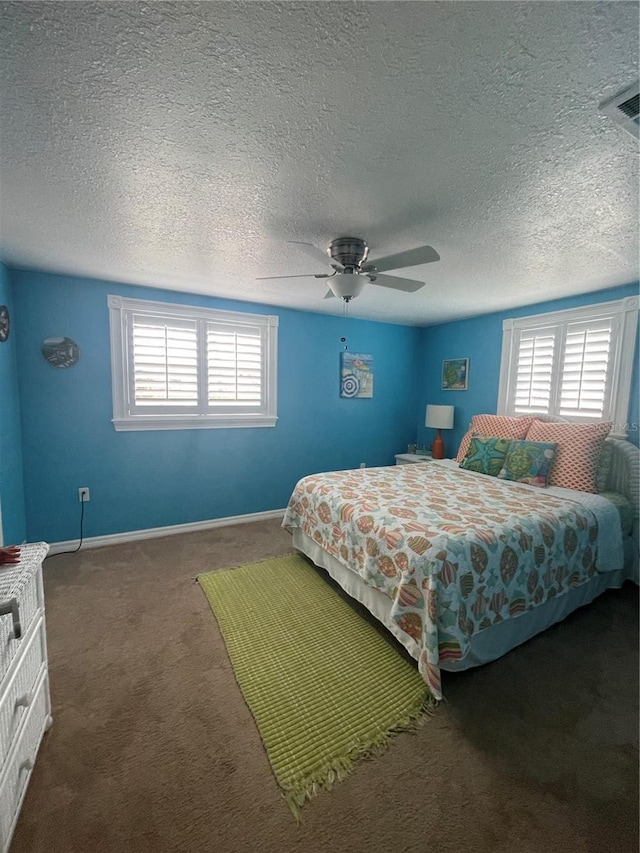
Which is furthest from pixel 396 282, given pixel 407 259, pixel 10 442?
pixel 10 442

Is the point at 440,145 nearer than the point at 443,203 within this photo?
Yes

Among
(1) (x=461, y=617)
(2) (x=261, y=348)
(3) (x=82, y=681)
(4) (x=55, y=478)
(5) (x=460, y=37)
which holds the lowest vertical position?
(3) (x=82, y=681)

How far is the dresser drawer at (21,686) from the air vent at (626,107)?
260cm

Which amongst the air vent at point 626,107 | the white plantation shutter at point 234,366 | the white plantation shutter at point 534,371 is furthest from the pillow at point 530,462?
the white plantation shutter at point 234,366

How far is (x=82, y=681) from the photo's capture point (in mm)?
1650

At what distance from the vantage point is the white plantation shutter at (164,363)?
3123 mm

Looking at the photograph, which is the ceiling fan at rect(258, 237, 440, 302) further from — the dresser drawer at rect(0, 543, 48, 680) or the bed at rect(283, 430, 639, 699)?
the dresser drawer at rect(0, 543, 48, 680)

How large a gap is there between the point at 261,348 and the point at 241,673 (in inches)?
114

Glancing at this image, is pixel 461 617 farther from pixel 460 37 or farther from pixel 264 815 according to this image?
pixel 460 37

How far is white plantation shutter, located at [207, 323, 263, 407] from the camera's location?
344 centimetres

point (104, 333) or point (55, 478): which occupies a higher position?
point (104, 333)

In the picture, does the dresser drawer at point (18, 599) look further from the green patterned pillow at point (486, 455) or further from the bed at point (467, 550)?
the green patterned pillow at point (486, 455)

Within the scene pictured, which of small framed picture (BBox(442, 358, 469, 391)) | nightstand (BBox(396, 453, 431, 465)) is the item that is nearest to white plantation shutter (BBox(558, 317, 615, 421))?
small framed picture (BBox(442, 358, 469, 391))

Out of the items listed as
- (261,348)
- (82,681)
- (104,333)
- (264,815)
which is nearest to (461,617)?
(264,815)
